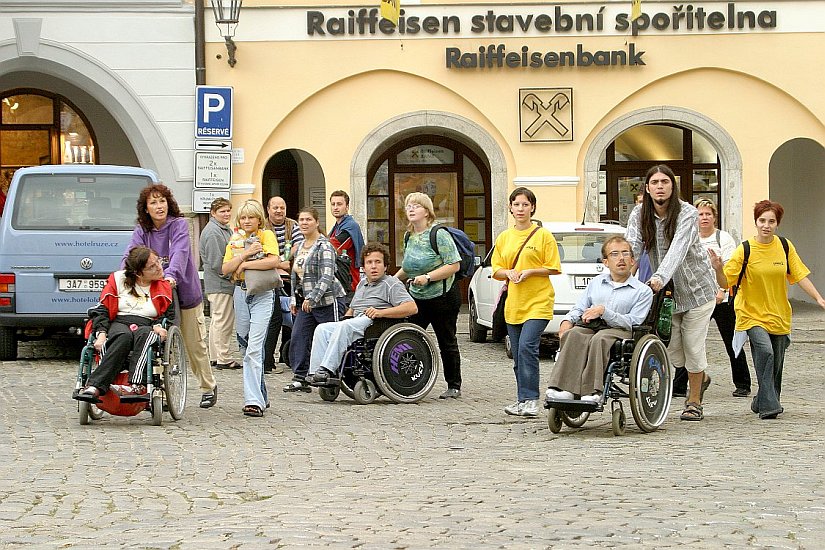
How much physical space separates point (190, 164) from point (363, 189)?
256cm

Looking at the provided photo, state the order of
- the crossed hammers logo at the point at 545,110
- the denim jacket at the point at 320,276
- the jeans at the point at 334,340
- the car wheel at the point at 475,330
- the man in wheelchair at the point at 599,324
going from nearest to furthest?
the man in wheelchair at the point at 599,324, the jeans at the point at 334,340, the denim jacket at the point at 320,276, the car wheel at the point at 475,330, the crossed hammers logo at the point at 545,110

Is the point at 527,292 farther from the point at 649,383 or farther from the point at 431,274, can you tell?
the point at 649,383

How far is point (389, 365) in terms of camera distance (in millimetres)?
11141

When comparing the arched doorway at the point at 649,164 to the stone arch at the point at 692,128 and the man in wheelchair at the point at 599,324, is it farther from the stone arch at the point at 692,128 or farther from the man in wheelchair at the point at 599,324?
the man in wheelchair at the point at 599,324

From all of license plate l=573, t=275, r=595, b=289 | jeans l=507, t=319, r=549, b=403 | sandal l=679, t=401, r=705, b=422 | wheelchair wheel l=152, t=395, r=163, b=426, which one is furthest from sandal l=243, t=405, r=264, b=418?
license plate l=573, t=275, r=595, b=289

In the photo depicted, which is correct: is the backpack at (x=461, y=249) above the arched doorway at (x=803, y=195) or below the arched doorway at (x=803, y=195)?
below

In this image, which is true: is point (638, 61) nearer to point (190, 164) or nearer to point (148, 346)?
point (190, 164)

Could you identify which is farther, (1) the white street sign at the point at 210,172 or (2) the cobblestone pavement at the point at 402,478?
(1) the white street sign at the point at 210,172

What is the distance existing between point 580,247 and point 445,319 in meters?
4.07

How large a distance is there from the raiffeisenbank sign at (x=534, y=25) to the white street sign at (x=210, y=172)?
6.11 ft

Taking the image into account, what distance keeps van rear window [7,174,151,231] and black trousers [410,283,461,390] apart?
3958 millimetres

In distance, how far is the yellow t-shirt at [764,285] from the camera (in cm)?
1034

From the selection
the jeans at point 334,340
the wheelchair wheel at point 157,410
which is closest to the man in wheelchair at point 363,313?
the jeans at point 334,340

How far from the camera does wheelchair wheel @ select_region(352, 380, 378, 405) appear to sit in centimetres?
1112
